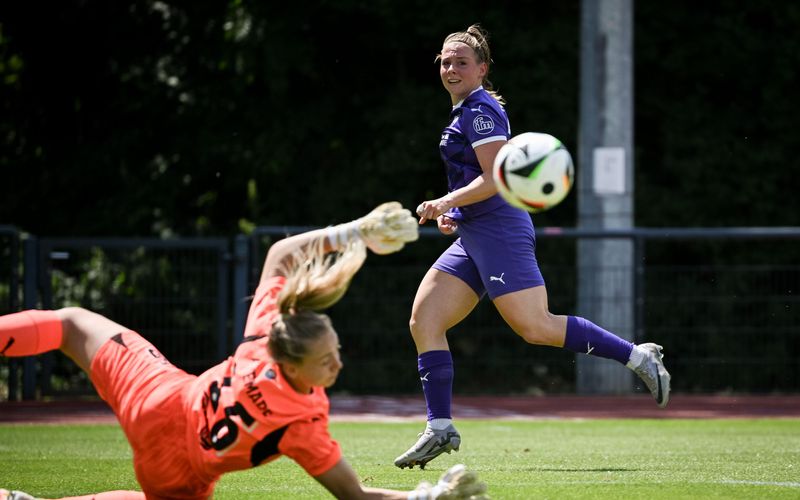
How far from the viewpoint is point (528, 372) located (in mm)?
12602

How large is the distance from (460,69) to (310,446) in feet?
9.58

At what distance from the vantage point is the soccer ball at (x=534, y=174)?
5402 mm

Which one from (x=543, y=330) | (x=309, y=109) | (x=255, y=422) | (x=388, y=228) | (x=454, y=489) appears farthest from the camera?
(x=309, y=109)

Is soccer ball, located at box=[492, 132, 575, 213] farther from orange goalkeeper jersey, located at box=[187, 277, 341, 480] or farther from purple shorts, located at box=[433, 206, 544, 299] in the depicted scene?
orange goalkeeper jersey, located at box=[187, 277, 341, 480]

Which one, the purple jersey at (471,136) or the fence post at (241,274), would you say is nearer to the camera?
the purple jersey at (471,136)

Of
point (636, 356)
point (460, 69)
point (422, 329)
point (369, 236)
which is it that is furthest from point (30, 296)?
point (369, 236)

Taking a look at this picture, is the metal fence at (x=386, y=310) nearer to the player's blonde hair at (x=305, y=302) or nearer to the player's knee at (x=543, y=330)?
the player's knee at (x=543, y=330)

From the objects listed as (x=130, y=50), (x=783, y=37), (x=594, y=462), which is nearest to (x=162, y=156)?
(x=130, y=50)

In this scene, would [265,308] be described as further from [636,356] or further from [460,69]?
[636,356]

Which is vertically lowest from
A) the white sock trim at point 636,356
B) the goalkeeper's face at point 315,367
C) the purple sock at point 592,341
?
the white sock trim at point 636,356

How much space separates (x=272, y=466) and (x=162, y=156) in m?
9.05

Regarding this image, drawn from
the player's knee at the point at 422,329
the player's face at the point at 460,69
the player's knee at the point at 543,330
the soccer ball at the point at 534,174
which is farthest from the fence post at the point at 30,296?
the soccer ball at the point at 534,174

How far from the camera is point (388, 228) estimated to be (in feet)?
14.2

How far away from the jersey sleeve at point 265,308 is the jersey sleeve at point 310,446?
413 millimetres
